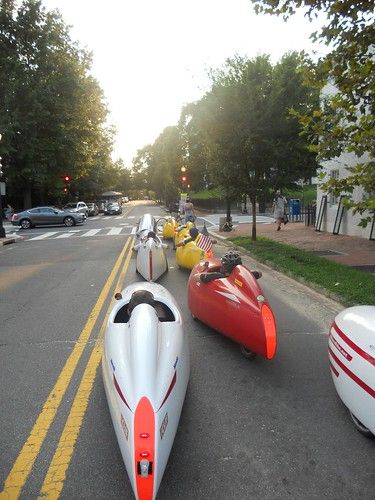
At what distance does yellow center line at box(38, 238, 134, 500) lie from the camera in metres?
2.99

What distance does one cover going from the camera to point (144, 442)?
2717mm

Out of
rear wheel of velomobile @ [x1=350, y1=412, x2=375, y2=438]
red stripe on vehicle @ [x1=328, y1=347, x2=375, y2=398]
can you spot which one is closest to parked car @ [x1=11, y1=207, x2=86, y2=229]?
red stripe on vehicle @ [x1=328, y1=347, x2=375, y2=398]

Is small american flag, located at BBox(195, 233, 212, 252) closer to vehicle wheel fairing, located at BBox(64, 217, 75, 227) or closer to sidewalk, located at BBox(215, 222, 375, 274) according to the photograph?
sidewalk, located at BBox(215, 222, 375, 274)

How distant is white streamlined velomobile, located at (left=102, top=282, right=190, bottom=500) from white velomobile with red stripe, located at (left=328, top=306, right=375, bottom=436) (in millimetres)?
1377

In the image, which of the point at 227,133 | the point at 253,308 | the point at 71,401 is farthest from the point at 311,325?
the point at 227,133

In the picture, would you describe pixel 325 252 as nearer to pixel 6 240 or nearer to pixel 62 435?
pixel 62 435

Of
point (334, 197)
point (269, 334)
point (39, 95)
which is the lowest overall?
point (269, 334)

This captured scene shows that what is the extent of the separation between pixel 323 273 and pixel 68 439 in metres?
7.21

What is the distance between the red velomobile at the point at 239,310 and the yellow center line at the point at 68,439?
5.34ft

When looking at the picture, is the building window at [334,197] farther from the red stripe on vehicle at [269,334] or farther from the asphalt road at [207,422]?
the red stripe on vehicle at [269,334]

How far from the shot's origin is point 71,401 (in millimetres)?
4195

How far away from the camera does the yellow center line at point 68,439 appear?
299cm

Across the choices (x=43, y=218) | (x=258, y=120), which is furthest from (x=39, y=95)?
(x=258, y=120)

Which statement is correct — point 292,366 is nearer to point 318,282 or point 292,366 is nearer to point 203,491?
point 203,491
